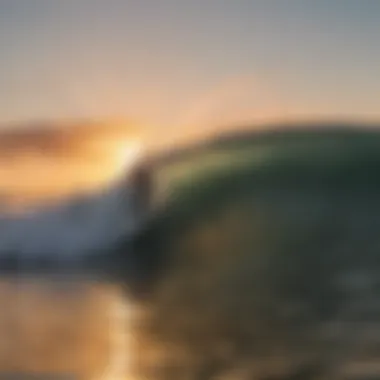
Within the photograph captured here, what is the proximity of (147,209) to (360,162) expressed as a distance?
0.45 metres

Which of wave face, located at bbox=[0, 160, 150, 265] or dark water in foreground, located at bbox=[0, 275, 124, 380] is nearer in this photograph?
dark water in foreground, located at bbox=[0, 275, 124, 380]

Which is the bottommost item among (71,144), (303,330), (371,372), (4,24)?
(371,372)

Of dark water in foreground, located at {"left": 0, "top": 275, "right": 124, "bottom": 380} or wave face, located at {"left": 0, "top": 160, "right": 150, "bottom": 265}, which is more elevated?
wave face, located at {"left": 0, "top": 160, "right": 150, "bottom": 265}

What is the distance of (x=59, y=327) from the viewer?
5.48 ft

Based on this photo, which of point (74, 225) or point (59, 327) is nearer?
point (59, 327)

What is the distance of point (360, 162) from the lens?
202 cm

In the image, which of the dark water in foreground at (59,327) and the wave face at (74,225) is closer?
the dark water in foreground at (59,327)

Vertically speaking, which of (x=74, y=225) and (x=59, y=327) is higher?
(x=74, y=225)

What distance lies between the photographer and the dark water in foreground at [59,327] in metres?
1.48

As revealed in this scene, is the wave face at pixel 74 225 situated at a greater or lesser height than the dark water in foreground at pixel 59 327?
greater

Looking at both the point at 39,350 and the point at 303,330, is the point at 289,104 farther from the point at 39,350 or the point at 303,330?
the point at 39,350

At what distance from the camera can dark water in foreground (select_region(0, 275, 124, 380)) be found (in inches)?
58.2

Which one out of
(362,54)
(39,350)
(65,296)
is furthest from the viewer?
(362,54)

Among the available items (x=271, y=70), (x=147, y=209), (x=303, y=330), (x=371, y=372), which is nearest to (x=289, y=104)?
(x=271, y=70)
